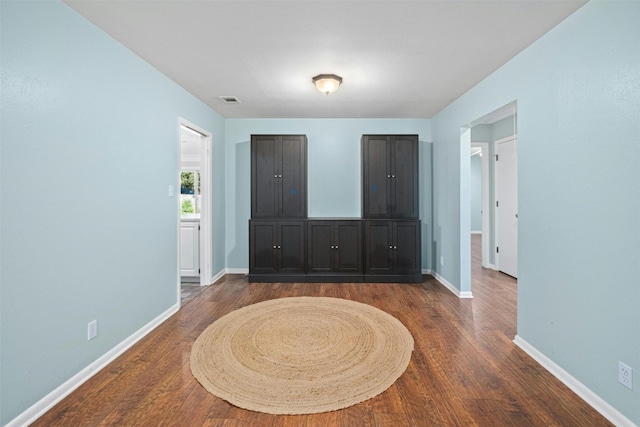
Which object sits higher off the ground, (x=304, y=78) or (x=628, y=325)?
(x=304, y=78)

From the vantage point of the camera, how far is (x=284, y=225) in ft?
14.9

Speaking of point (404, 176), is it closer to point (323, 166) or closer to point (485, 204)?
point (323, 166)

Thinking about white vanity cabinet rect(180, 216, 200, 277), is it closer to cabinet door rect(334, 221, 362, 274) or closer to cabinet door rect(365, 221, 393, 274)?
cabinet door rect(334, 221, 362, 274)

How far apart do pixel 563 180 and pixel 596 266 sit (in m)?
0.61

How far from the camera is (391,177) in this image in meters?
4.57

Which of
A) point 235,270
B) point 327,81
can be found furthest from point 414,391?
point 235,270

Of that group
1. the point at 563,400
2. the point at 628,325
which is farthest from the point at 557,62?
the point at 563,400

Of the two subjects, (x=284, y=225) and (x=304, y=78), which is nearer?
(x=304, y=78)

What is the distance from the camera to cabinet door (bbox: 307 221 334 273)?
4.55 m

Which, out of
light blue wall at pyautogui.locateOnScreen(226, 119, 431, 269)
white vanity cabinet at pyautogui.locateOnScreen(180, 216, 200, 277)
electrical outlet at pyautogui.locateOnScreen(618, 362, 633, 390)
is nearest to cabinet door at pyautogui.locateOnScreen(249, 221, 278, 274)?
light blue wall at pyautogui.locateOnScreen(226, 119, 431, 269)

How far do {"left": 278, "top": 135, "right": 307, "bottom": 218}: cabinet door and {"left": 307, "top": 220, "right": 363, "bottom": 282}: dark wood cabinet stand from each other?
33cm

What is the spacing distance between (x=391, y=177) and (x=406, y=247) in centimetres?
109

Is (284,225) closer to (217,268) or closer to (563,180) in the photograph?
(217,268)

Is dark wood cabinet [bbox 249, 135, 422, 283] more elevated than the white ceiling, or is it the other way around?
the white ceiling
